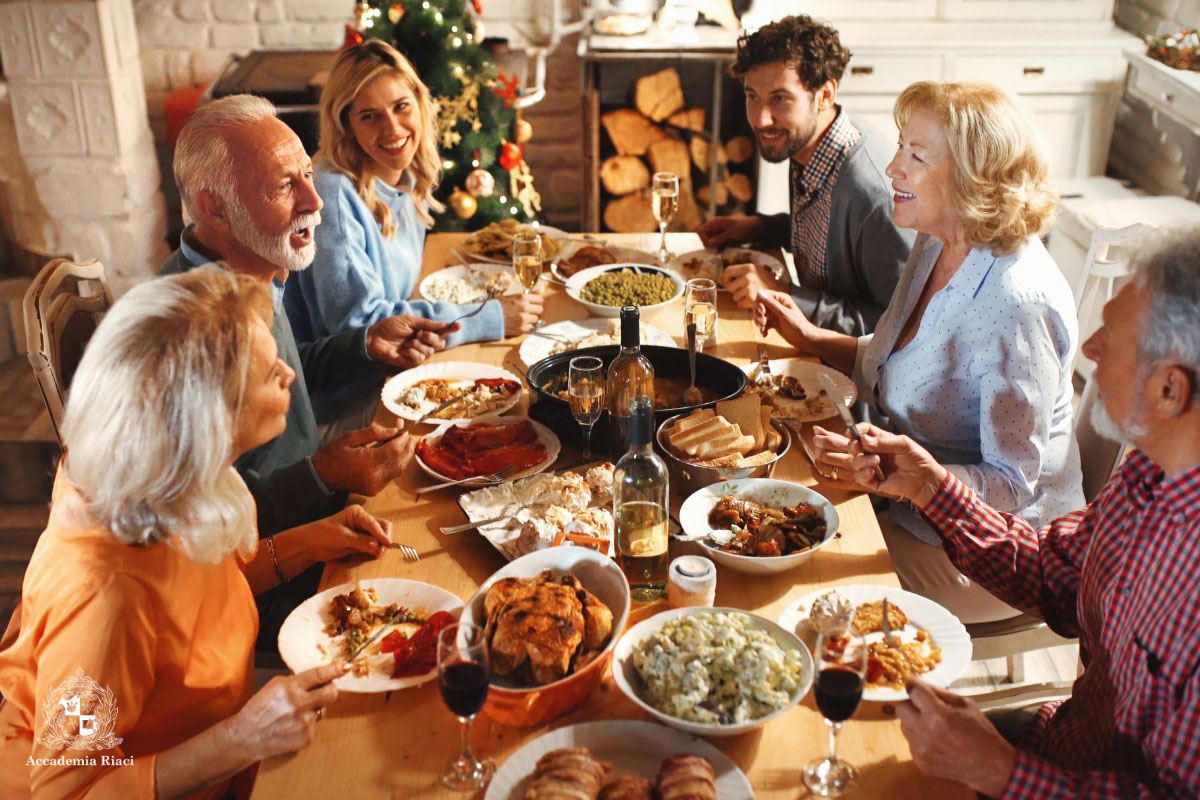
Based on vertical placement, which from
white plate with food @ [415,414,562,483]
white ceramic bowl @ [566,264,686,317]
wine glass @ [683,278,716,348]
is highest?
wine glass @ [683,278,716,348]

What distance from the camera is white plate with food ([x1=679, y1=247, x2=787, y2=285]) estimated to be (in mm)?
2863

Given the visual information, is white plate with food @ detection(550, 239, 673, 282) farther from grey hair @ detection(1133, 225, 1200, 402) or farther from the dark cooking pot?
grey hair @ detection(1133, 225, 1200, 402)

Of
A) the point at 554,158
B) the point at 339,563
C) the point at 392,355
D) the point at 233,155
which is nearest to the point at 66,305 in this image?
the point at 233,155

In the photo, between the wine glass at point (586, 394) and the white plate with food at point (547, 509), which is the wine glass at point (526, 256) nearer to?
the wine glass at point (586, 394)

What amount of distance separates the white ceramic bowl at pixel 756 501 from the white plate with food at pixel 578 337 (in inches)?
26.7

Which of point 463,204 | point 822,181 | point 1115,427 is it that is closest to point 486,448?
point 1115,427

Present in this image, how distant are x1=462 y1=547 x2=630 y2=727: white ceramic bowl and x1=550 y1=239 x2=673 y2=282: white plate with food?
1.47 m

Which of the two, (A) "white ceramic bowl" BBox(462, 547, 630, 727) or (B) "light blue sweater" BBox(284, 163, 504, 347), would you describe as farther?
(B) "light blue sweater" BBox(284, 163, 504, 347)

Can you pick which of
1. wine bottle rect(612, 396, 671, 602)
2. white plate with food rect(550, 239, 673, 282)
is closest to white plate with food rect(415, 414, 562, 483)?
wine bottle rect(612, 396, 671, 602)

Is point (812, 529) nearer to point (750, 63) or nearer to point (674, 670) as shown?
point (674, 670)

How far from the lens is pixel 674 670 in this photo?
1.29 metres

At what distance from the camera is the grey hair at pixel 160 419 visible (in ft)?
4.03

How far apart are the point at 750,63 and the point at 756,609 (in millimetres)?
1976

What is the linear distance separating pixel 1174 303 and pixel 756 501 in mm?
735
